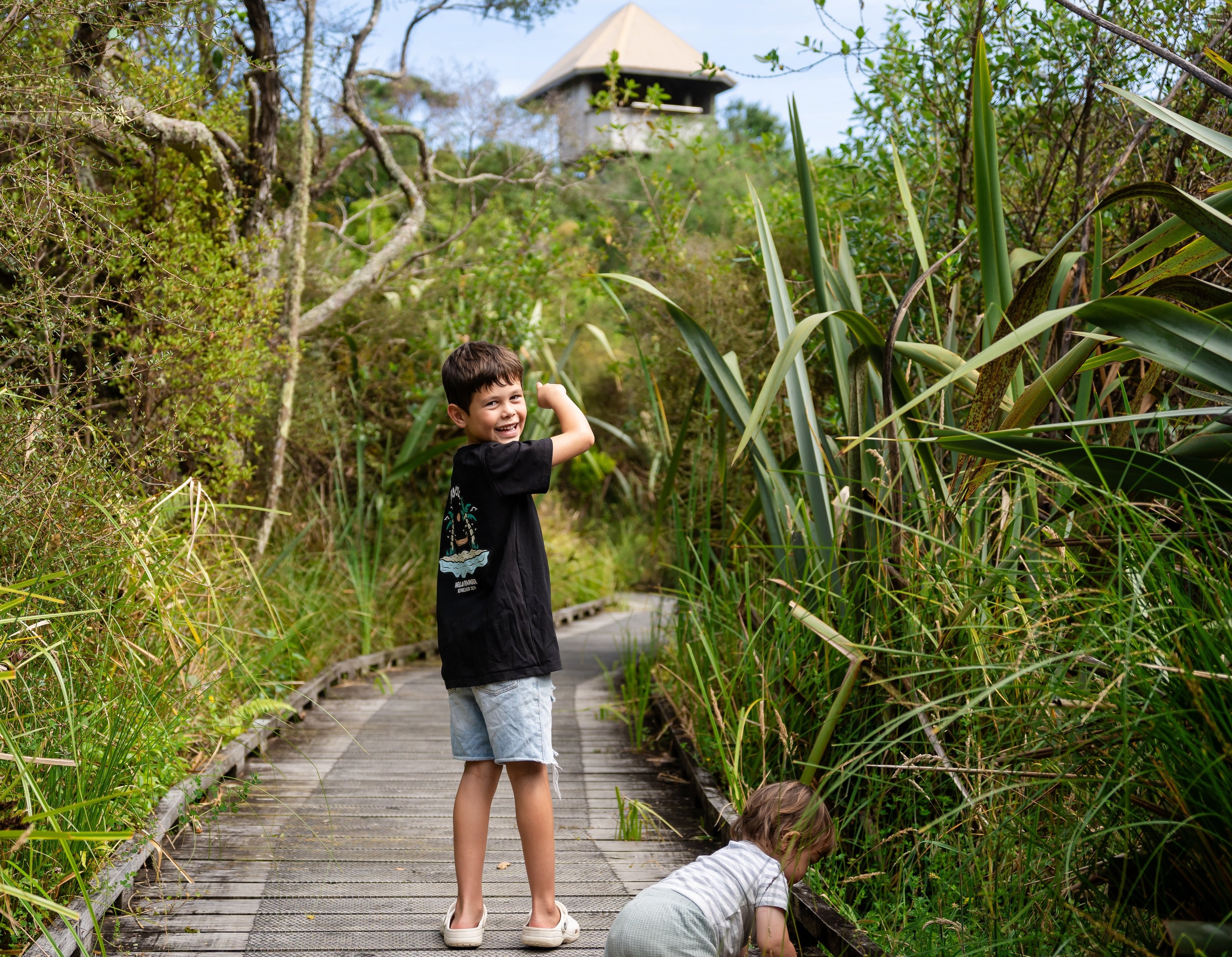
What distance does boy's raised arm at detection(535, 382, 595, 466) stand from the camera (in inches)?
92.1

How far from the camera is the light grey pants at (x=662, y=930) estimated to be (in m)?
1.80

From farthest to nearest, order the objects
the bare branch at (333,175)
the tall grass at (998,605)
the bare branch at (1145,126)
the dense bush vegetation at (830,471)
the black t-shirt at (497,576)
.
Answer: the bare branch at (333,175)
the black t-shirt at (497,576)
the bare branch at (1145,126)
the dense bush vegetation at (830,471)
the tall grass at (998,605)

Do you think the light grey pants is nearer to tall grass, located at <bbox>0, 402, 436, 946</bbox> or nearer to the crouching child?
the crouching child

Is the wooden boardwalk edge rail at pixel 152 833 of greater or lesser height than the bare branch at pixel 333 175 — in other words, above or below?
below

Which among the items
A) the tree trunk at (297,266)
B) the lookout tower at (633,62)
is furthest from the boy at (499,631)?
the lookout tower at (633,62)

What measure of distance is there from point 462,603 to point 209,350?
2464mm

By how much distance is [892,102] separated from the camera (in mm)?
4012

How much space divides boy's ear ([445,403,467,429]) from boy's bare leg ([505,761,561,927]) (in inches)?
33.6

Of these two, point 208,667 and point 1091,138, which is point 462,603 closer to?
point 208,667

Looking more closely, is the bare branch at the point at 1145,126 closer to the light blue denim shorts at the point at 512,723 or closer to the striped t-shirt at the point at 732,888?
the striped t-shirt at the point at 732,888

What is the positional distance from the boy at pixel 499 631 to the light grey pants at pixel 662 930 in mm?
496

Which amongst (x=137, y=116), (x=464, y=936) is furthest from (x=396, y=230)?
(x=464, y=936)

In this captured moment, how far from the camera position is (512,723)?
2289 millimetres

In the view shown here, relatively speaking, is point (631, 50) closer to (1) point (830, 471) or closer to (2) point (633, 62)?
(2) point (633, 62)
